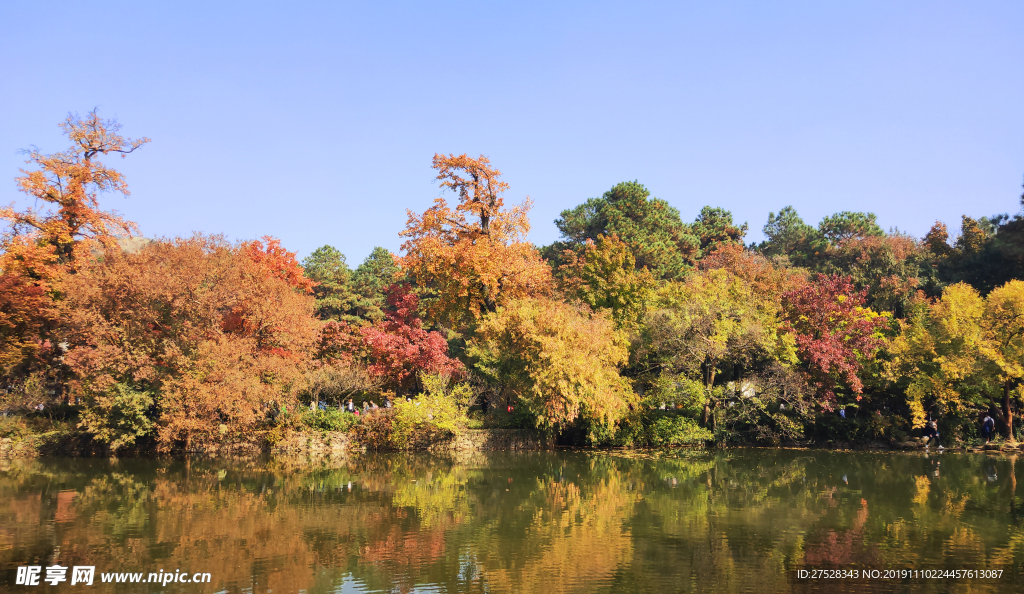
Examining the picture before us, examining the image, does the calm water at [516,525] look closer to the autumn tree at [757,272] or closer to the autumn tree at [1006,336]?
the autumn tree at [1006,336]

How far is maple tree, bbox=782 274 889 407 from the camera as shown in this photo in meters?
27.6

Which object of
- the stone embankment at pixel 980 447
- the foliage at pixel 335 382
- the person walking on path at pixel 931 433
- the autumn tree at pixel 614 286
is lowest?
the stone embankment at pixel 980 447

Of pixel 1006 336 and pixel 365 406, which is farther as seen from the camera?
pixel 365 406

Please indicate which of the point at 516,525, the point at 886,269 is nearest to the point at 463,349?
the point at 516,525

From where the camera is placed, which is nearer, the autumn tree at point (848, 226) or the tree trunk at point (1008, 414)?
the tree trunk at point (1008, 414)

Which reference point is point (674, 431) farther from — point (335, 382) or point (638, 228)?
point (638, 228)

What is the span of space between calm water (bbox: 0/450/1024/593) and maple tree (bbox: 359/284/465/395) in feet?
24.4

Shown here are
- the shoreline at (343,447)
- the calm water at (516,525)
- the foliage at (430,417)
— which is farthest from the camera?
the foliage at (430,417)

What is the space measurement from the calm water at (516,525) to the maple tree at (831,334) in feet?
17.4

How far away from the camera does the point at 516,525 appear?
1434cm

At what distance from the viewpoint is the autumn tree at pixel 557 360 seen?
26000 mm

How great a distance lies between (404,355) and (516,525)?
54.9ft

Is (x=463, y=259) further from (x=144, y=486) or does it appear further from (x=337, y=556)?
(x=337, y=556)

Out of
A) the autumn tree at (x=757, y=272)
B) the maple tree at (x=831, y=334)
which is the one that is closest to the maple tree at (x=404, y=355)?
the autumn tree at (x=757, y=272)
